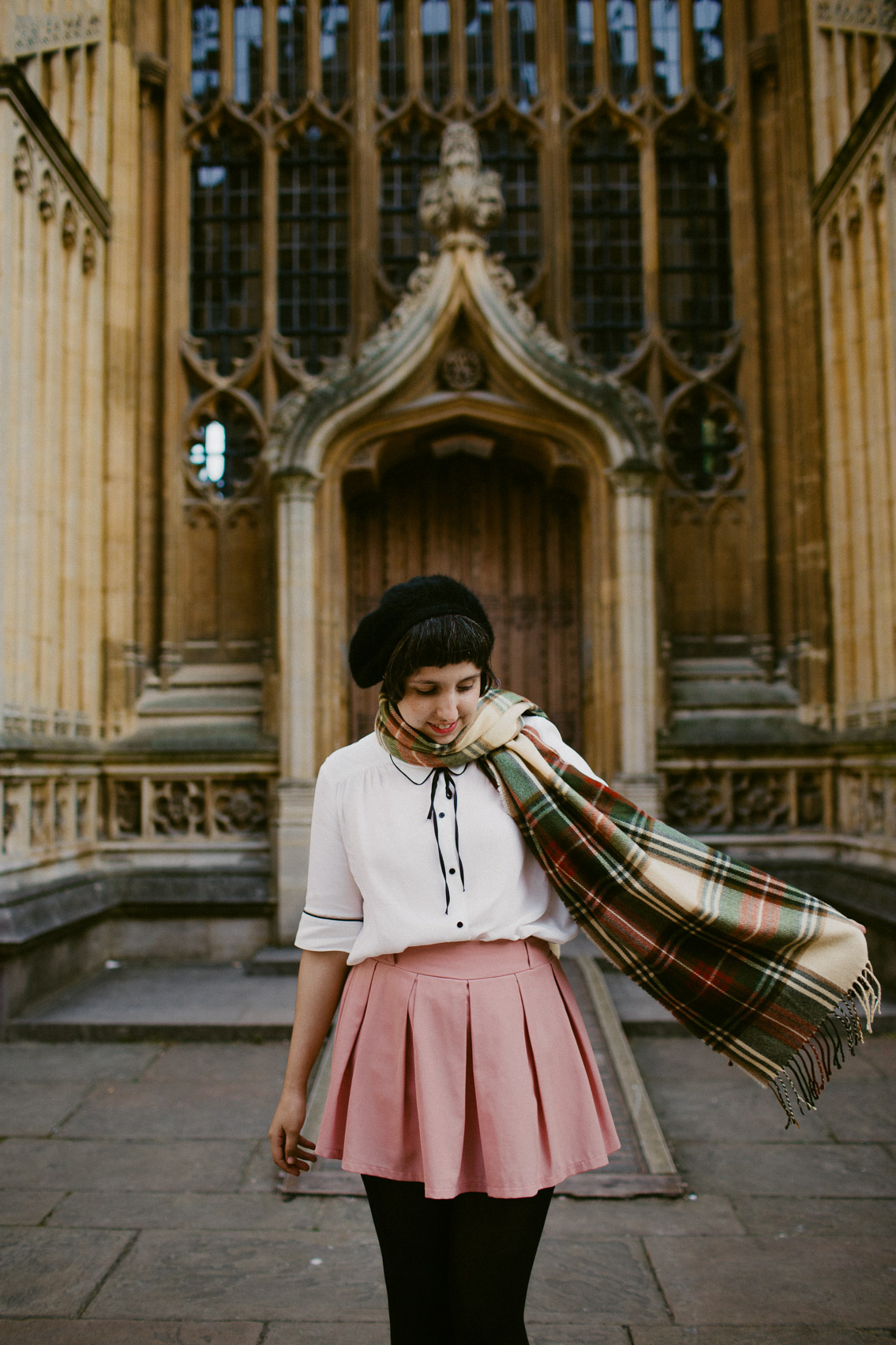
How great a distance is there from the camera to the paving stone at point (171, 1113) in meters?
3.53

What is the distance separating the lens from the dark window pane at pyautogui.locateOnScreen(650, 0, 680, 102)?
6.89 metres

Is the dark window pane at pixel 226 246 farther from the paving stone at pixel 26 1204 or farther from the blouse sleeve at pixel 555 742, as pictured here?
the blouse sleeve at pixel 555 742

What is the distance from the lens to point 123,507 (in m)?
6.32

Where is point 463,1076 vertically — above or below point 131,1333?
above

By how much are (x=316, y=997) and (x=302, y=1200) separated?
1.83 meters

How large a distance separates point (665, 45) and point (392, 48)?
2.08m

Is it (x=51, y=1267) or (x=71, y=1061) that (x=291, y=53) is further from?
(x=51, y=1267)

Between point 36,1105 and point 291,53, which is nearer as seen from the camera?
point 36,1105

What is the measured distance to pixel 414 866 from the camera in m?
1.61

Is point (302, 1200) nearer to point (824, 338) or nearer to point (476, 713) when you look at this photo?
point (476, 713)

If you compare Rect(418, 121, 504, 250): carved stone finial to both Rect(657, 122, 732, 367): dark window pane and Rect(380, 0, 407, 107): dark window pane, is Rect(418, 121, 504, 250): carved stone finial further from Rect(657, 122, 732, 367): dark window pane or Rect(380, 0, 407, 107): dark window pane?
Rect(657, 122, 732, 367): dark window pane

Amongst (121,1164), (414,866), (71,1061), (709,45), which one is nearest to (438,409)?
(709,45)

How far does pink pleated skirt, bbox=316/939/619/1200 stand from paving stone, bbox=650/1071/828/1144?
2.23 m

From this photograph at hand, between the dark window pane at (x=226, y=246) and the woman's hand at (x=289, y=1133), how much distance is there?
6081mm
